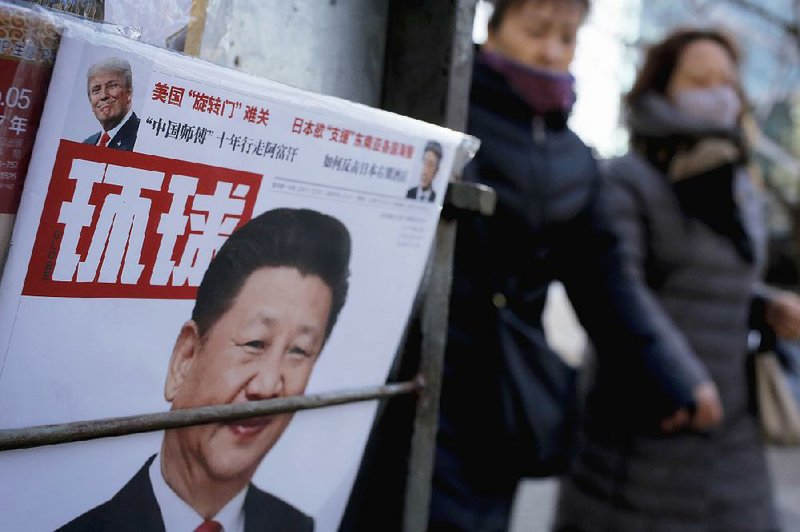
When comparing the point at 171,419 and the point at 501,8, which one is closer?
the point at 171,419

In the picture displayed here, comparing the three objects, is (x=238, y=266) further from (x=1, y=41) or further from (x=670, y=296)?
(x=670, y=296)

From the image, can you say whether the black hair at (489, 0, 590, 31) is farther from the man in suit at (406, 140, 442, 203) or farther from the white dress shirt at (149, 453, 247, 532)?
the white dress shirt at (149, 453, 247, 532)

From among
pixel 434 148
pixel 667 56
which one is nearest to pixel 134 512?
pixel 434 148

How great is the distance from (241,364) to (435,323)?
32 cm

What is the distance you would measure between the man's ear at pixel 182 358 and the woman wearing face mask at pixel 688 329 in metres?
1.48

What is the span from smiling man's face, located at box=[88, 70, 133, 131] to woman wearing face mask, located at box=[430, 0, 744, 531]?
0.96 metres

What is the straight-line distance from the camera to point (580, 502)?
2.19 metres

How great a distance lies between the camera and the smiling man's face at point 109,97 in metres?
0.62

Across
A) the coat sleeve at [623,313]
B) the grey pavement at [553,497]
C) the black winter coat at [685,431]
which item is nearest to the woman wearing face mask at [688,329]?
the black winter coat at [685,431]

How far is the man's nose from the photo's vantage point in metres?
0.81

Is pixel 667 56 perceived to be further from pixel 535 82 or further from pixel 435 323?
pixel 435 323

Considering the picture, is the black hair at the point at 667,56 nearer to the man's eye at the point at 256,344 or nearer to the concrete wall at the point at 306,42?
the concrete wall at the point at 306,42

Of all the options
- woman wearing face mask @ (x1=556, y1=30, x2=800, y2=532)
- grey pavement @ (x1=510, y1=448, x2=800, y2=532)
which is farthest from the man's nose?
grey pavement @ (x1=510, y1=448, x2=800, y2=532)

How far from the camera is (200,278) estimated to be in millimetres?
746
